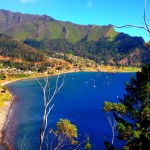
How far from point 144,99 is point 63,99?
13101 centimetres

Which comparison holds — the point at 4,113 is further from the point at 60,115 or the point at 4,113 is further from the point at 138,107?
the point at 138,107

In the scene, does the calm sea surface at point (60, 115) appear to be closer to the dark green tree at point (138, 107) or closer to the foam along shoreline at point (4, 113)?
the foam along shoreline at point (4, 113)

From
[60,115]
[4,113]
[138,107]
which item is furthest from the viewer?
[60,115]

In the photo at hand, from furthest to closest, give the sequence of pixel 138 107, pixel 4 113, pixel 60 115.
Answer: pixel 60 115 < pixel 4 113 < pixel 138 107

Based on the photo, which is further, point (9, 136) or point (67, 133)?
point (9, 136)

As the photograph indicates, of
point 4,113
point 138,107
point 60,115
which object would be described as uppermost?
point 138,107

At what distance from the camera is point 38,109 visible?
141 m

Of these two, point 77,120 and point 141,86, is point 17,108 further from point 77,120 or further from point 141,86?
point 141,86

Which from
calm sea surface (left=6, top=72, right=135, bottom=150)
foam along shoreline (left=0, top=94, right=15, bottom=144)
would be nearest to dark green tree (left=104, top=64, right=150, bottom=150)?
calm sea surface (left=6, top=72, right=135, bottom=150)

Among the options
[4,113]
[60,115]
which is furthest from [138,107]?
[4,113]

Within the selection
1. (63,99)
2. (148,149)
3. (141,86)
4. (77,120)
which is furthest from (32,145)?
(63,99)

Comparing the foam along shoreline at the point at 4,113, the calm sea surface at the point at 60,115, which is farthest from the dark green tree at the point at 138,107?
the foam along shoreline at the point at 4,113

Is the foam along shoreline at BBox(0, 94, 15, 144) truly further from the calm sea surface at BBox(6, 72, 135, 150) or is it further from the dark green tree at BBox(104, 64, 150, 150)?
the dark green tree at BBox(104, 64, 150, 150)

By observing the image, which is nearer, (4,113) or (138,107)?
(138,107)
